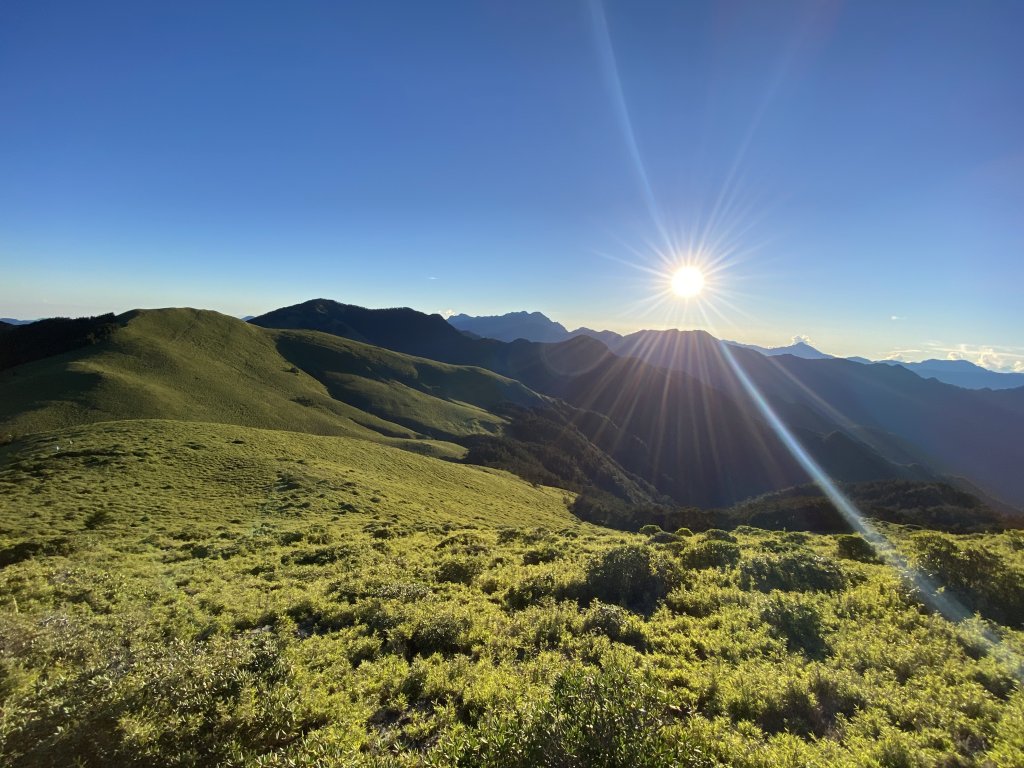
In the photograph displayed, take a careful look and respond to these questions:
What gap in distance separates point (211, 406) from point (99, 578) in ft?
255

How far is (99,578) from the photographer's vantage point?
17.3m

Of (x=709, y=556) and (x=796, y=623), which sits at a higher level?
(x=796, y=623)

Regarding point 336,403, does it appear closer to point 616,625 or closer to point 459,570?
point 459,570

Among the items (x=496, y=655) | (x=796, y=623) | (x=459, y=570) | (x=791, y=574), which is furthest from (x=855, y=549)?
(x=496, y=655)

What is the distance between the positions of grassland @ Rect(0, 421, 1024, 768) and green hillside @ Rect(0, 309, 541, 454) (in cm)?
5856

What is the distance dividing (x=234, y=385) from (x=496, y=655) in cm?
10808

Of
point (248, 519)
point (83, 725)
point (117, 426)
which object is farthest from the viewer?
point (117, 426)

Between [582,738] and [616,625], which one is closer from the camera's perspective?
[582,738]

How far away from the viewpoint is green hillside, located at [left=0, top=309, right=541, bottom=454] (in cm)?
7000

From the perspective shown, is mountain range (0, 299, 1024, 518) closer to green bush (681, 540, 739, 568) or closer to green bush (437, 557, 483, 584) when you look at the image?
green bush (437, 557, 483, 584)

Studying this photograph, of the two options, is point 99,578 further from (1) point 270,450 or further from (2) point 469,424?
(2) point 469,424

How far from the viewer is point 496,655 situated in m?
10.9

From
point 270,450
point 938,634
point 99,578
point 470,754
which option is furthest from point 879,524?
point 270,450

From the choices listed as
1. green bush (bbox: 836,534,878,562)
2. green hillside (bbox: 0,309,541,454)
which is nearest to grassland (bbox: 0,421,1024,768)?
green bush (bbox: 836,534,878,562)
